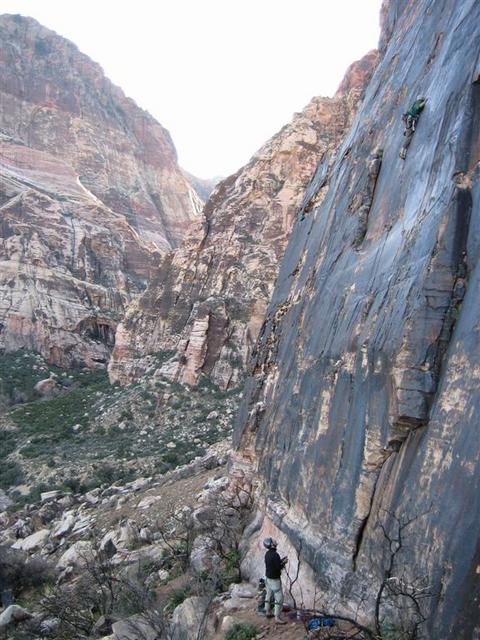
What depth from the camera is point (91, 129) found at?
91062 mm

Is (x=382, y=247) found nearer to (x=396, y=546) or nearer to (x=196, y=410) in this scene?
(x=396, y=546)

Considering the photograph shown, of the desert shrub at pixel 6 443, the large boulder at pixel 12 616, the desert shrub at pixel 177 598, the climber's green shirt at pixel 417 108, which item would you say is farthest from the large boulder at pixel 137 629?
the desert shrub at pixel 6 443

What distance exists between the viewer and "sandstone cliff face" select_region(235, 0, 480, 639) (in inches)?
236

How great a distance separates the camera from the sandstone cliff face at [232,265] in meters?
35.7

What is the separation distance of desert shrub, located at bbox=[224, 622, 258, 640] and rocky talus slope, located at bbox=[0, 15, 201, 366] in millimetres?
44539

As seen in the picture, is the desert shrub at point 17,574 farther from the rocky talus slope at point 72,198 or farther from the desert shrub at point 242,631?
the rocky talus slope at point 72,198

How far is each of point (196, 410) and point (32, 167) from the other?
57.5m

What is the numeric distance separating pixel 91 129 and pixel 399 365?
94216 millimetres

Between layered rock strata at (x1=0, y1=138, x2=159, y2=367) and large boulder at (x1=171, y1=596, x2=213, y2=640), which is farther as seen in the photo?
layered rock strata at (x1=0, y1=138, x2=159, y2=367)

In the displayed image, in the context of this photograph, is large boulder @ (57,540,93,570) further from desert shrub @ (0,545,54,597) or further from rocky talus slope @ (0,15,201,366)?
rocky talus slope @ (0,15,201,366)

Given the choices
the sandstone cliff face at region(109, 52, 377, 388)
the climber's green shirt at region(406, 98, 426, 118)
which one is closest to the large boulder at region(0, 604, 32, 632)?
the climber's green shirt at region(406, 98, 426, 118)

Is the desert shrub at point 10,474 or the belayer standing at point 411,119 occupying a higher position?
the belayer standing at point 411,119

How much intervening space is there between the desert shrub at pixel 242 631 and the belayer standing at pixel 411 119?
8.61 meters

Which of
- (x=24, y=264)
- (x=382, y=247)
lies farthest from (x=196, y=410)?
(x=24, y=264)
